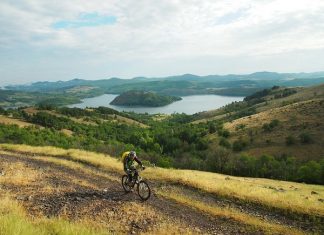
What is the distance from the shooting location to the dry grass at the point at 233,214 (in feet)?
54.0

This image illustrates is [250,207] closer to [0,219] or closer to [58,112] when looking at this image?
[0,219]

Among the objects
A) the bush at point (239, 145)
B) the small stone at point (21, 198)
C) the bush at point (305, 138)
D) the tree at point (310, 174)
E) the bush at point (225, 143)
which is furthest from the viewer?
the bush at point (225, 143)

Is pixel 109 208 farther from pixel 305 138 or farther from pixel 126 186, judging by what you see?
pixel 305 138

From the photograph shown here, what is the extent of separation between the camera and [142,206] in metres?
17.6

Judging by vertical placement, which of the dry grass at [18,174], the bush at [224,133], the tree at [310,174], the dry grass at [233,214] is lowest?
the bush at [224,133]

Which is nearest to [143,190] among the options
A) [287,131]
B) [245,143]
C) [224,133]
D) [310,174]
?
[310,174]

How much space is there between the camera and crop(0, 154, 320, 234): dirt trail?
592 inches

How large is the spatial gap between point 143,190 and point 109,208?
10.6ft

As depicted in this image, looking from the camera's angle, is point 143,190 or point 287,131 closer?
point 143,190

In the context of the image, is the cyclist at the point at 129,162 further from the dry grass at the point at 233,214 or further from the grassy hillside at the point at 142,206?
the dry grass at the point at 233,214

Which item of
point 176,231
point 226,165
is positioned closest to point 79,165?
point 176,231

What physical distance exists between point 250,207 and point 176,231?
805 cm

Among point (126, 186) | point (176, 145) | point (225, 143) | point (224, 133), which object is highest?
point (126, 186)

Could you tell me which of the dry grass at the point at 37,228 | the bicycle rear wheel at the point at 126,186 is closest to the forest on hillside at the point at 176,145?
the bicycle rear wheel at the point at 126,186
